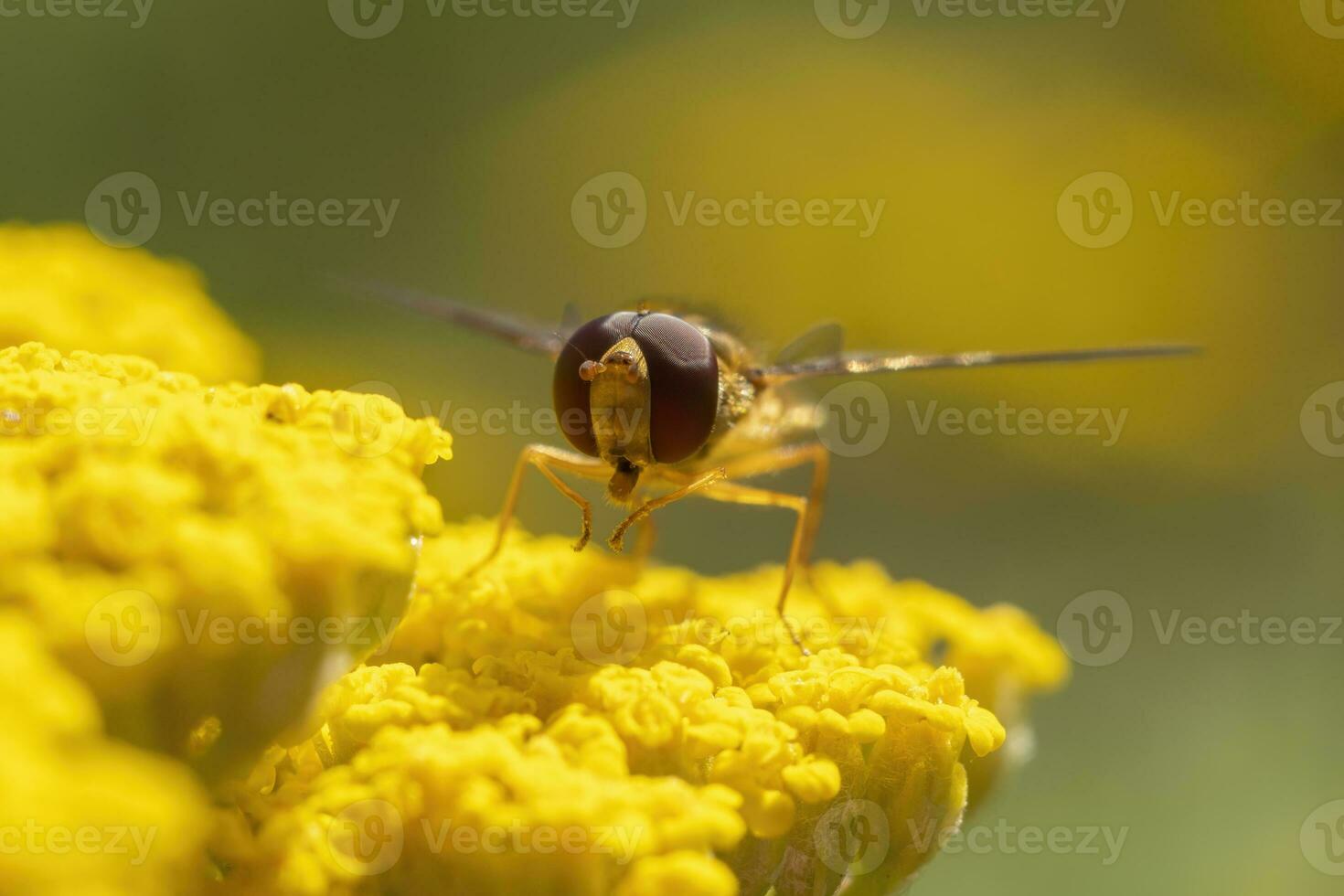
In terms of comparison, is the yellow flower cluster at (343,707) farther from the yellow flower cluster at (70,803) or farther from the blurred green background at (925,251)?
the blurred green background at (925,251)

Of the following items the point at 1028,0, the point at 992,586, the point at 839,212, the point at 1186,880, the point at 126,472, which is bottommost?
the point at 1186,880

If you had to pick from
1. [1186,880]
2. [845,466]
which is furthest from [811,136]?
[1186,880]

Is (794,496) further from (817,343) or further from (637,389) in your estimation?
(637,389)

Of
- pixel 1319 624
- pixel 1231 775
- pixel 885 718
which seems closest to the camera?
pixel 885 718

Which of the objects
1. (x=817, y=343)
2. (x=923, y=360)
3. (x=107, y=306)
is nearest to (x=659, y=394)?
(x=923, y=360)

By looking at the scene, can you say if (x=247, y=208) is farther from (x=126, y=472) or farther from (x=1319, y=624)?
(x=1319, y=624)

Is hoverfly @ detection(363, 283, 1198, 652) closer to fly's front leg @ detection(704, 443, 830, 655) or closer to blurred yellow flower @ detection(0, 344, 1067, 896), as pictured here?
fly's front leg @ detection(704, 443, 830, 655)
